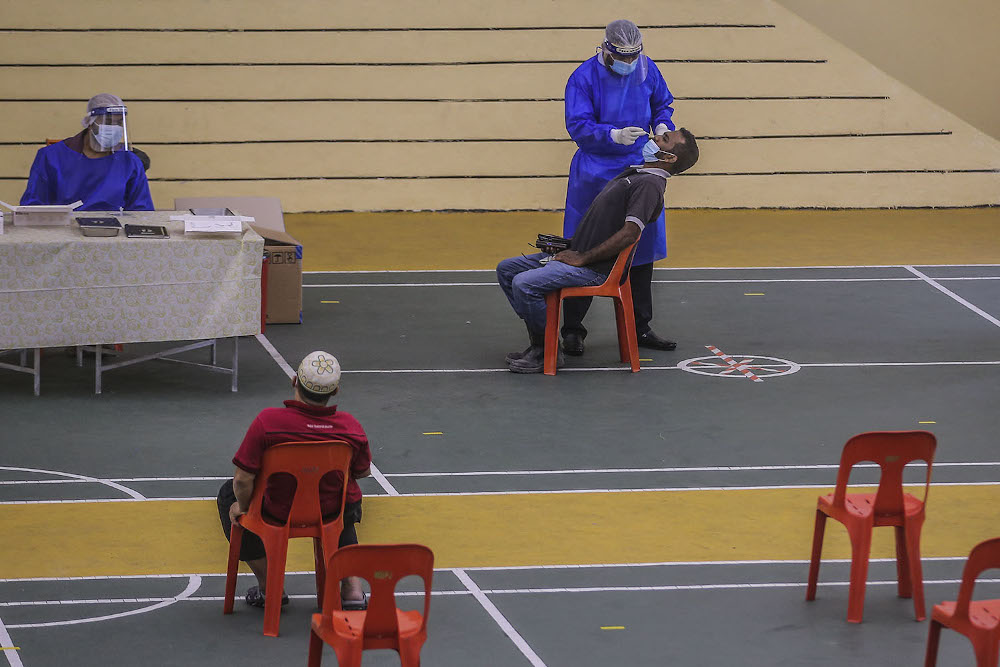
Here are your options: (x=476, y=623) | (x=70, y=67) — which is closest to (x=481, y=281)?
(x=70, y=67)

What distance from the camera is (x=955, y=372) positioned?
959 cm

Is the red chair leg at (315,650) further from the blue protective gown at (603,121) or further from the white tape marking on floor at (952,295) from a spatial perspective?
the white tape marking on floor at (952,295)

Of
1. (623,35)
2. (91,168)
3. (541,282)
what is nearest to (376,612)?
(541,282)

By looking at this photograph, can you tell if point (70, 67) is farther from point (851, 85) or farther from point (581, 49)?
point (851, 85)

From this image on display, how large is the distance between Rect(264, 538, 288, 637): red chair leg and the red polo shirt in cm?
11

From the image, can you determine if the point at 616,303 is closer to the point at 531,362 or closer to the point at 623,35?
the point at 531,362

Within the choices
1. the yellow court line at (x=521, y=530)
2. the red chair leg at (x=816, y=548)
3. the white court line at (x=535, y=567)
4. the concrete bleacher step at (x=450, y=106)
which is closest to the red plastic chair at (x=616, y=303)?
the yellow court line at (x=521, y=530)

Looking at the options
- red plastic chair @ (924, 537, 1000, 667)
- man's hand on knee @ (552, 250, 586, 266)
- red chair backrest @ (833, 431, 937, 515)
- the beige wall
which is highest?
the beige wall

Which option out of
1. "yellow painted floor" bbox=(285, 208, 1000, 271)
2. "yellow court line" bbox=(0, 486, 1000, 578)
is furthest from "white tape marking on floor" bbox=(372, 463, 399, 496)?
"yellow painted floor" bbox=(285, 208, 1000, 271)

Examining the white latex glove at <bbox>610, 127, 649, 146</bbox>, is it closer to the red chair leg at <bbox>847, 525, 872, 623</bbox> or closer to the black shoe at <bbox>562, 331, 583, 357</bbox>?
the black shoe at <bbox>562, 331, 583, 357</bbox>

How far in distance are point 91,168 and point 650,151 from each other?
3601 mm

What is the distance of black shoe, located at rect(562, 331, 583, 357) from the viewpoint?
32.7 ft

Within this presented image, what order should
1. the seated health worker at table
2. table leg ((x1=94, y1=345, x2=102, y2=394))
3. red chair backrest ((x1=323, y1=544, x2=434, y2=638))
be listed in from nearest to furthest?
red chair backrest ((x1=323, y1=544, x2=434, y2=638)), table leg ((x1=94, y1=345, x2=102, y2=394)), the seated health worker at table

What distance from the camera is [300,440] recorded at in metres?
5.38
